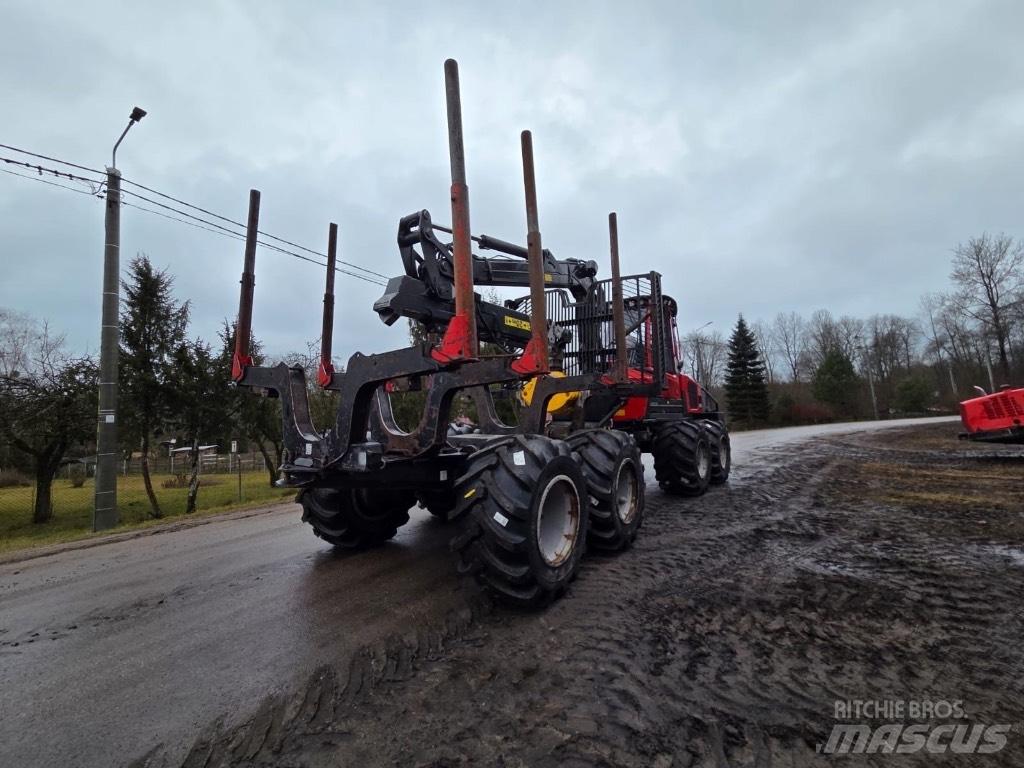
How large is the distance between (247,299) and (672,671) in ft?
14.0

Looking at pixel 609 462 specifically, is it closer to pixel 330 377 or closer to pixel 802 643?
pixel 802 643

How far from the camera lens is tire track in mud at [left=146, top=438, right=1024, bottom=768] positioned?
2.07m

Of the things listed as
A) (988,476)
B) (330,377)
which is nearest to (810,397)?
(988,476)

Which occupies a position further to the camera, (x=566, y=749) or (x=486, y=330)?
(x=486, y=330)

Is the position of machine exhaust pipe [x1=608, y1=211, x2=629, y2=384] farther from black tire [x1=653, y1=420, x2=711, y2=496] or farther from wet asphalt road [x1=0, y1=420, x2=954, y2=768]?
wet asphalt road [x1=0, y1=420, x2=954, y2=768]

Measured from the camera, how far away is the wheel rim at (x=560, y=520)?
12.2ft

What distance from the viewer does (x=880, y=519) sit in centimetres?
596

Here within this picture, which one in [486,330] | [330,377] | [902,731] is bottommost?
[902,731]

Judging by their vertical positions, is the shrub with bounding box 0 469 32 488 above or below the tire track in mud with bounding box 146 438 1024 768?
above

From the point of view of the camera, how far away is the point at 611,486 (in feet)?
15.1

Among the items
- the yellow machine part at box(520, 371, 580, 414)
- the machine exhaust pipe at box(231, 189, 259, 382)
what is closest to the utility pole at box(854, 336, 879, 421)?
the yellow machine part at box(520, 371, 580, 414)

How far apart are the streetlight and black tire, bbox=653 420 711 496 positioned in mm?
9475

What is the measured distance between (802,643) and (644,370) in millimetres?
4905

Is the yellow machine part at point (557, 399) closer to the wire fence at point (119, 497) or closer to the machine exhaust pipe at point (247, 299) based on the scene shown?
the machine exhaust pipe at point (247, 299)
